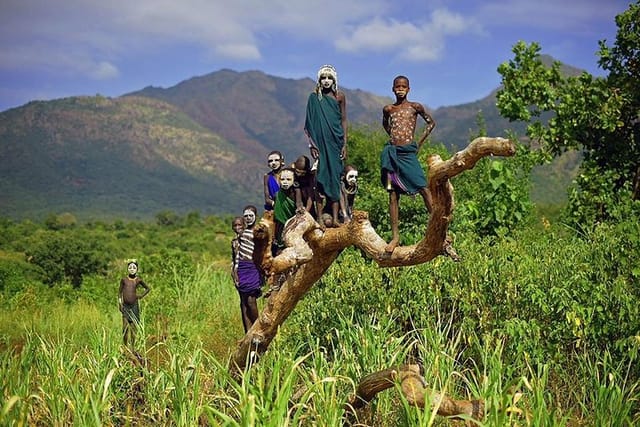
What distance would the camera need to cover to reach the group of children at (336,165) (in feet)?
18.5

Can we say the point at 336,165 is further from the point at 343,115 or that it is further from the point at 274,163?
the point at 274,163

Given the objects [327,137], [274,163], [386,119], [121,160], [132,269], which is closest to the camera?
[386,119]

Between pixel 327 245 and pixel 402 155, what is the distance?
3.08ft

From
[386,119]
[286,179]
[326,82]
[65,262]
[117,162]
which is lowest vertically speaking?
[65,262]

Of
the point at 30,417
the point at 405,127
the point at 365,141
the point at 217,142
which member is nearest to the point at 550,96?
the point at 365,141

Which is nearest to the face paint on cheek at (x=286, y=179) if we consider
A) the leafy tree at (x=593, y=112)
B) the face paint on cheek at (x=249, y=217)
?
the face paint on cheek at (x=249, y=217)

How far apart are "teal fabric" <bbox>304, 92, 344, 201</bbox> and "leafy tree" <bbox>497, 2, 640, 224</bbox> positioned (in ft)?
26.9

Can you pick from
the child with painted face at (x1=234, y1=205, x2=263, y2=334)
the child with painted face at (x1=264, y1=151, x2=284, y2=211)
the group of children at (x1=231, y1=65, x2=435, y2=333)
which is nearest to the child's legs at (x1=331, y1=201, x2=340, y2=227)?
the group of children at (x1=231, y1=65, x2=435, y2=333)

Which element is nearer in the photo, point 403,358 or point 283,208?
point 403,358

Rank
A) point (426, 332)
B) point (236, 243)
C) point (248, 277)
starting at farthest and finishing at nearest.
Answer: point (236, 243), point (248, 277), point (426, 332)

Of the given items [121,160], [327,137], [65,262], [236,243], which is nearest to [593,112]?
[236,243]

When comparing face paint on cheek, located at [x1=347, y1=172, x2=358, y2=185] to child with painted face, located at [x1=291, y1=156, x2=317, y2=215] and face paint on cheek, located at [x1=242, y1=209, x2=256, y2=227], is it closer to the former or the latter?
child with painted face, located at [x1=291, y1=156, x2=317, y2=215]

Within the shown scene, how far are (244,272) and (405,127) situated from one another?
298 centimetres

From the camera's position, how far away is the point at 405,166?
18.3 ft
